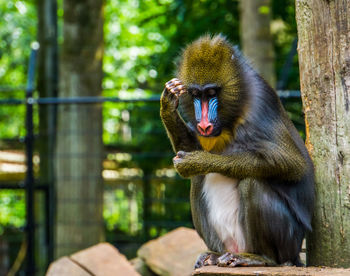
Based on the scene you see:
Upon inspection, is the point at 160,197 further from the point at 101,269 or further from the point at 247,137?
the point at 247,137

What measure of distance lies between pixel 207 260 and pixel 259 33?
298cm

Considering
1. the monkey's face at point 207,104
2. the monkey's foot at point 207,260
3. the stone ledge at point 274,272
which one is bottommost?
the monkey's foot at point 207,260

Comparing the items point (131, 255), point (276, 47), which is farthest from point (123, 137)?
point (276, 47)

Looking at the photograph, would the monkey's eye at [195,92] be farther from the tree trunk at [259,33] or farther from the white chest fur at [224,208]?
the tree trunk at [259,33]

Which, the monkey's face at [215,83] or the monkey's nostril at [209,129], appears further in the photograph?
the monkey's face at [215,83]

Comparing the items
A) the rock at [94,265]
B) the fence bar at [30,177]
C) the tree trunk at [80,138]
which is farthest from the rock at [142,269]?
the fence bar at [30,177]

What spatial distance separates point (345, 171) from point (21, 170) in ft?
22.1

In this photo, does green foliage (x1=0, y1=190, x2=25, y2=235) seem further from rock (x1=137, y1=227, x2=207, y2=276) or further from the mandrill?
the mandrill

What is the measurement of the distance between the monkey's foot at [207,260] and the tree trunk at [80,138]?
10.3ft

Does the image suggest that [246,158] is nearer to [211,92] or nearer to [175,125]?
[211,92]

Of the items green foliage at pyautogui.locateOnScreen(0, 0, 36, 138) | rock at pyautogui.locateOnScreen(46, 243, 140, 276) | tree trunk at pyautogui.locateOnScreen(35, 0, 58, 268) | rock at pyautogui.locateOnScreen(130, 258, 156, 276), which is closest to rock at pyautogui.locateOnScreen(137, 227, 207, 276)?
rock at pyautogui.locateOnScreen(130, 258, 156, 276)

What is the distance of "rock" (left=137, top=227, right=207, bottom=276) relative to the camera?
4.46 m

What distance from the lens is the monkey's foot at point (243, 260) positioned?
3084mm

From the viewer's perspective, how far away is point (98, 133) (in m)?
6.66
